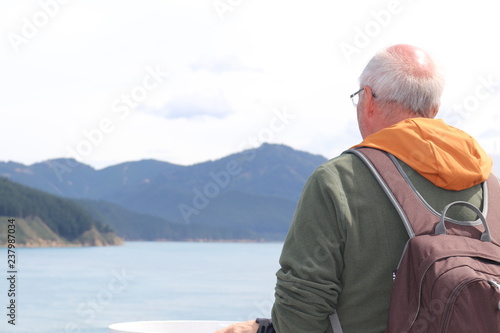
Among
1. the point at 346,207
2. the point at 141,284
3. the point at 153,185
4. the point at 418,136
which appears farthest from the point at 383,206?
the point at 153,185

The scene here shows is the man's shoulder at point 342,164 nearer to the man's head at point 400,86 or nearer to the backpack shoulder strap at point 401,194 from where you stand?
the backpack shoulder strap at point 401,194

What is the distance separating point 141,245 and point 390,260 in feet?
432

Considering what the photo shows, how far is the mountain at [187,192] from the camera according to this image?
136000mm

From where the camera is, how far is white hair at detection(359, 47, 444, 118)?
193 centimetres

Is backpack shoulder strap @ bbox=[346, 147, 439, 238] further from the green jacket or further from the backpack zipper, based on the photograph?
the backpack zipper

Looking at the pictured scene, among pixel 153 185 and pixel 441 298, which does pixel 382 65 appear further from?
pixel 153 185

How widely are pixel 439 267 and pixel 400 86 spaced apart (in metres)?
0.51

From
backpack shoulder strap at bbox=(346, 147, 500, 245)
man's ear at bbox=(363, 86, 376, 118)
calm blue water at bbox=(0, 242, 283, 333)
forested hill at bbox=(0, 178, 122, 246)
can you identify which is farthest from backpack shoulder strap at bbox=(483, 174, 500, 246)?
forested hill at bbox=(0, 178, 122, 246)

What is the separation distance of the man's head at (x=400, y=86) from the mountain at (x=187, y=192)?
119752mm

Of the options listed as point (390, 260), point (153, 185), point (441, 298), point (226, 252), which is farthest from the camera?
point (153, 185)

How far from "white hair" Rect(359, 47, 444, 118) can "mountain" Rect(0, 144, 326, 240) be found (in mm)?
119777

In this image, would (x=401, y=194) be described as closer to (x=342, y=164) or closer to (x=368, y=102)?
(x=342, y=164)

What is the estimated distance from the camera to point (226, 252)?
126 m

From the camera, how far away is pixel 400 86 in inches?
75.9
